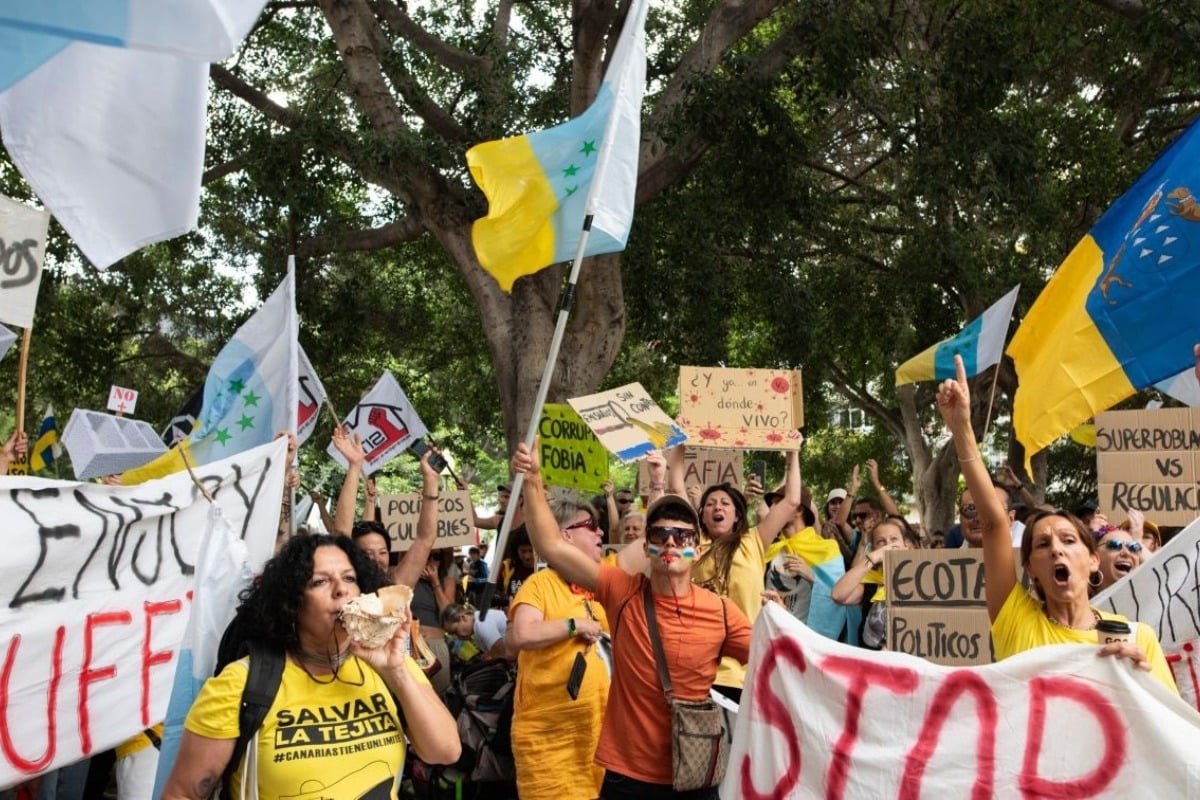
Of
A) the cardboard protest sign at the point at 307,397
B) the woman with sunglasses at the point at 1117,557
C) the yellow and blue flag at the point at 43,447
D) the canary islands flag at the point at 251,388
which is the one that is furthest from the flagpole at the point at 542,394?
the yellow and blue flag at the point at 43,447

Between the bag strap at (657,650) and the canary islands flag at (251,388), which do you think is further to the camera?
the canary islands flag at (251,388)

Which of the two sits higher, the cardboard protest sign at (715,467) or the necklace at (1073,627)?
the cardboard protest sign at (715,467)

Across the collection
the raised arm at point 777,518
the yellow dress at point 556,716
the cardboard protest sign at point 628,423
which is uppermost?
the cardboard protest sign at point 628,423

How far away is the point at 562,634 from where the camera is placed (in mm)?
5859

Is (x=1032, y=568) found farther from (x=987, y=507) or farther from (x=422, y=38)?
(x=422, y=38)

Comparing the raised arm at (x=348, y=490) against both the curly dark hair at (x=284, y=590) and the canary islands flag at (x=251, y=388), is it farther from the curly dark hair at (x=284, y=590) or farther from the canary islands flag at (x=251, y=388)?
the curly dark hair at (x=284, y=590)

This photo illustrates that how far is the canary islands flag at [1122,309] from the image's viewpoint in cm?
588

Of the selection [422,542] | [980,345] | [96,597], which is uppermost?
[980,345]

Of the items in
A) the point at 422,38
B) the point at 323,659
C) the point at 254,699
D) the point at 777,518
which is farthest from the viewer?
the point at 422,38

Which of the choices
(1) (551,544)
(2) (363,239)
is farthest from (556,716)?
(2) (363,239)

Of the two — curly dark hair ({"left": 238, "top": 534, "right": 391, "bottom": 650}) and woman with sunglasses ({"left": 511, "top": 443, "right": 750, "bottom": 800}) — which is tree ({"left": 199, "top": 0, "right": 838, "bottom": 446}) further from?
curly dark hair ({"left": 238, "top": 534, "right": 391, "bottom": 650})

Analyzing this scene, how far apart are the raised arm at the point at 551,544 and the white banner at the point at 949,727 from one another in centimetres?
103

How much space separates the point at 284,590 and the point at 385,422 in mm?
8288

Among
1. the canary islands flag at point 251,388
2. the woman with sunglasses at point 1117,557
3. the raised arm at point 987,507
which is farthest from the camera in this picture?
the canary islands flag at point 251,388
